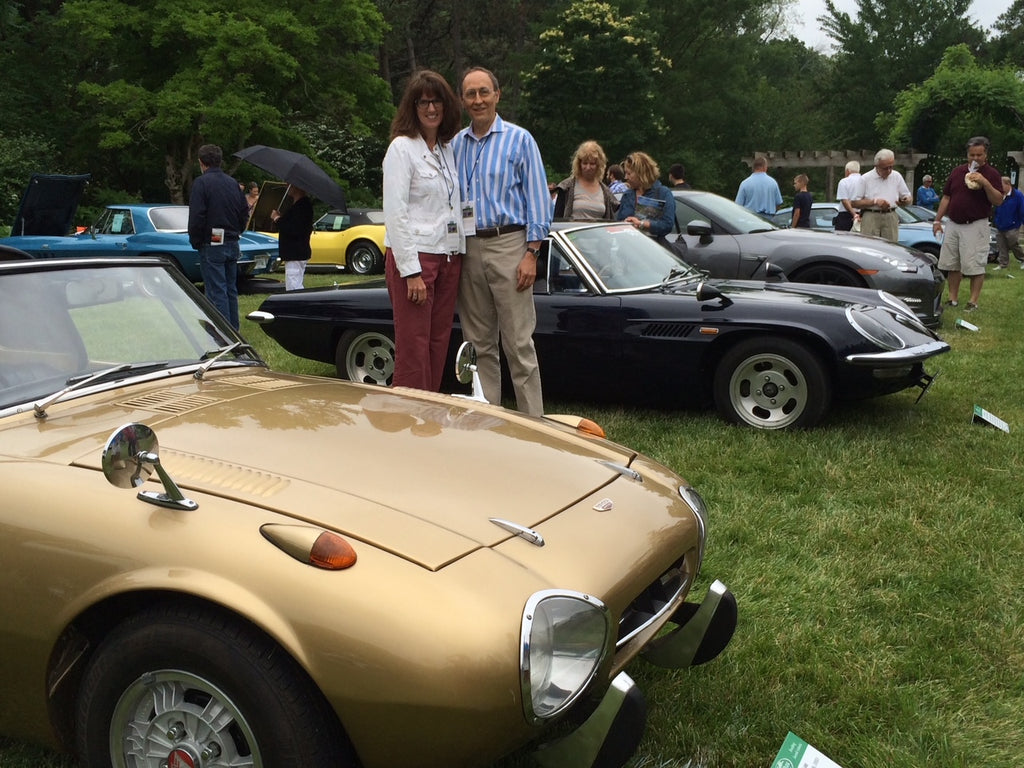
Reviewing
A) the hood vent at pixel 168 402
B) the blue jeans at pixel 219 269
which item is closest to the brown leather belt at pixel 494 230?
the hood vent at pixel 168 402

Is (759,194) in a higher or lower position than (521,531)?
higher

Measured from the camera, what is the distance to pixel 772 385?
18.7 ft

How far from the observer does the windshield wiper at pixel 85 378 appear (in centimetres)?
264

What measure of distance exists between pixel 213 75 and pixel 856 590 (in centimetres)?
Result: 2377

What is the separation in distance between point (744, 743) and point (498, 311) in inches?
119

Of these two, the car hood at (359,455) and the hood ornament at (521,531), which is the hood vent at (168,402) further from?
the hood ornament at (521,531)

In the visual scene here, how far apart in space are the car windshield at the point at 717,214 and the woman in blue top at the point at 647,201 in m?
0.63

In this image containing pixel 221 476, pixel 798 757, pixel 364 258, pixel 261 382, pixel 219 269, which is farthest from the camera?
pixel 364 258

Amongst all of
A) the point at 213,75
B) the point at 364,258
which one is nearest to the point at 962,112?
the point at 364,258

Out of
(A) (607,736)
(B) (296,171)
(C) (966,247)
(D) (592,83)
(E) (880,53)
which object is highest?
(E) (880,53)

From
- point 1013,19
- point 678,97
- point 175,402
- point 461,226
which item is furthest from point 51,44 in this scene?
point 1013,19

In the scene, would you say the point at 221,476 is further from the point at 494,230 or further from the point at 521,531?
the point at 494,230

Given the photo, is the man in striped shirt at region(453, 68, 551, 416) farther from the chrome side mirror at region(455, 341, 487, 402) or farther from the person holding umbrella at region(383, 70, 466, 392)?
the chrome side mirror at region(455, 341, 487, 402)

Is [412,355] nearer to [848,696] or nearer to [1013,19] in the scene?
[848,696]
